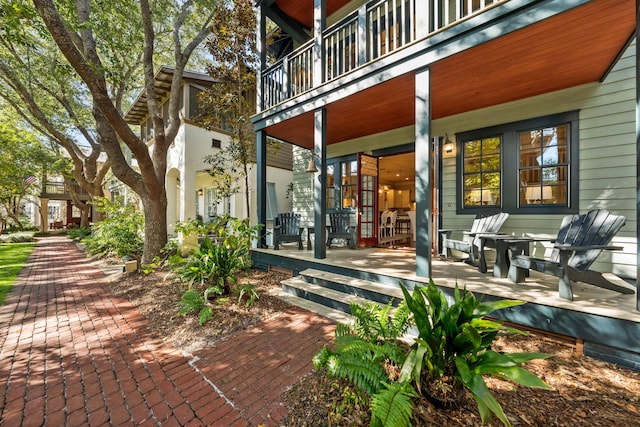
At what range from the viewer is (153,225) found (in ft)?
19.4

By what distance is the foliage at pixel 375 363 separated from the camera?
1398 mm

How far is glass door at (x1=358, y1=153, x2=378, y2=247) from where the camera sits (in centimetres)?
590

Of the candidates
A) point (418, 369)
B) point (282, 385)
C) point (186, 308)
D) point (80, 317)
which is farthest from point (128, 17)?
point (418, 369)

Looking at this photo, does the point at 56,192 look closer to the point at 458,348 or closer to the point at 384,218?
the point at 384,218

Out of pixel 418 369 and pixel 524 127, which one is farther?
pixel 524 127

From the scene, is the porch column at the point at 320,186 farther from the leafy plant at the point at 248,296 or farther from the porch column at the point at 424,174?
the porch column at the point at 424,174

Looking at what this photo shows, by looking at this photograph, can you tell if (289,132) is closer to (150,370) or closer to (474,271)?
(474,271)

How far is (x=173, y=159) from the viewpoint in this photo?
9.12 metres

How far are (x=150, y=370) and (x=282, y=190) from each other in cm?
855

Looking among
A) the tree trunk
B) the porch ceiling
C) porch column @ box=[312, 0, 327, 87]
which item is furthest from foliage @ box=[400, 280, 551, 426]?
the tree trunk

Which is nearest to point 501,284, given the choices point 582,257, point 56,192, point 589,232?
point 582,257

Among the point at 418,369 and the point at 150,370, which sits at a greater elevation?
the point at 418,369

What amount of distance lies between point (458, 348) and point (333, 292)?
2056 millimetres

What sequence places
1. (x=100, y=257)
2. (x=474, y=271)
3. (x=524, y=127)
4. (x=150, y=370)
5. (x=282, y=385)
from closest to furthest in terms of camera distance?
Answer: 1. (x=282, y=385)
2. (x=150, y=370)
3. (x=474, y=271)
4. (x=524, y=127)
5. (x=100, y=257)
